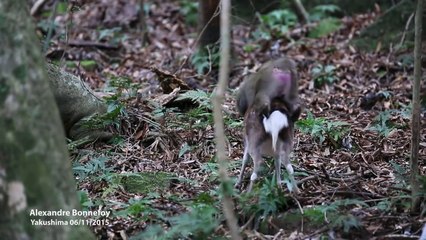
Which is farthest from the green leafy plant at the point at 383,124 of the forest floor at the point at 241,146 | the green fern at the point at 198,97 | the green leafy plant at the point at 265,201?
the green leafy plant at the point at 265,201

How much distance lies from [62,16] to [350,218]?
11.9m

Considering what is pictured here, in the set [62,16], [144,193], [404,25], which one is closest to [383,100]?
[404,25]

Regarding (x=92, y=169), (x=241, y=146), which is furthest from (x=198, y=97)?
(x=92, y=169)

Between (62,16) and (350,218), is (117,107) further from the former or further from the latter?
(62,16)

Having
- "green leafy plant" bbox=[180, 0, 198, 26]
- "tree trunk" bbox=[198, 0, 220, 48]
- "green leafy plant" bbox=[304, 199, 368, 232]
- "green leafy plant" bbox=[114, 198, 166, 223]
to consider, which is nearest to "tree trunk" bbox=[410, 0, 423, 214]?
"green leafy plant" bbox=[304, 199, 368, 232]

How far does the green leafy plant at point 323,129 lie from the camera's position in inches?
296

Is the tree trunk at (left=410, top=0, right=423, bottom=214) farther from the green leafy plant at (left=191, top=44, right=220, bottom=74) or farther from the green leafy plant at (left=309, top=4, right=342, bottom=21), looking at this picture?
the green leafy plant at (left=309, top=4, right=342, bottom=21)

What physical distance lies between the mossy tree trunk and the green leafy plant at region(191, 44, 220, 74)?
706 centimetres

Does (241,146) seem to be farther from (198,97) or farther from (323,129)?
(198,97)

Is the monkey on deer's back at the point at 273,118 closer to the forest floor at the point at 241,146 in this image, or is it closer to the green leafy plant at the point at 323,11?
the forest floor at the point at 241,146

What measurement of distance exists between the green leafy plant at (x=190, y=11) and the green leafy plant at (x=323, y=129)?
7.68 meters

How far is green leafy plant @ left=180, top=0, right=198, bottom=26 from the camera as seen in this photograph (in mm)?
15172

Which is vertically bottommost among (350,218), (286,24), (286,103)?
(350,218)

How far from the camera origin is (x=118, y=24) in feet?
49.3
